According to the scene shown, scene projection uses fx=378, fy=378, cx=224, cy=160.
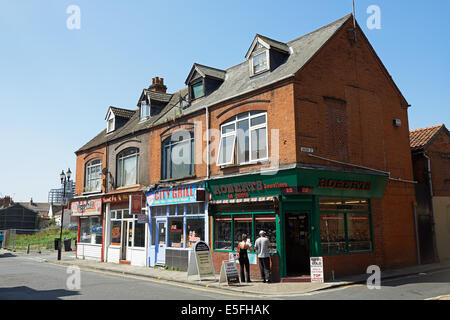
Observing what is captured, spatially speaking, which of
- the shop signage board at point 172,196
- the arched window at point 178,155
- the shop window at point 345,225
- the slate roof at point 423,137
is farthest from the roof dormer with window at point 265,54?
the slate roof at point 423,137

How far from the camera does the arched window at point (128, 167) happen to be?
75.4 feet

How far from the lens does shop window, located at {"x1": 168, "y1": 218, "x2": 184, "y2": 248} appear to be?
18.9 metres

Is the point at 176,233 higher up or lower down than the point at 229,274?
higher up

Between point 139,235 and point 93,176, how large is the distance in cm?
777

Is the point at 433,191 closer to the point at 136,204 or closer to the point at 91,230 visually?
the point at 136,204

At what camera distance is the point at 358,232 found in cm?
1563

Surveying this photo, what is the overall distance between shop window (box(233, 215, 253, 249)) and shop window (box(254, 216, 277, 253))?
0.40 meters

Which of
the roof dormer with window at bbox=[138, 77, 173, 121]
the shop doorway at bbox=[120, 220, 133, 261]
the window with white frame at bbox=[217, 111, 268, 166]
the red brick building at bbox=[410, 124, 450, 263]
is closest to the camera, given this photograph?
the window with white frame at bbox=[217, 111, 268, 166]

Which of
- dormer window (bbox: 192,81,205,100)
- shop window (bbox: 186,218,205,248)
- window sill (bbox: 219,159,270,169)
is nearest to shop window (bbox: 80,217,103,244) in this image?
shop window (bbox: 186,218,205,248)

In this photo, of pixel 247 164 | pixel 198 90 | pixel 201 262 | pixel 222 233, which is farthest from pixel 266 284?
pixel 198 90

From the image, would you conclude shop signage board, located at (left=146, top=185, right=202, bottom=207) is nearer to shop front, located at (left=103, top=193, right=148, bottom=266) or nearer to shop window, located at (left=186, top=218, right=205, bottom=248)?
shop front, located at (left=103, top=193, right=148, bottom=266)

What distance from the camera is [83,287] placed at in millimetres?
12984

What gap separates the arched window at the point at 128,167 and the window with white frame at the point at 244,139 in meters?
7.90
